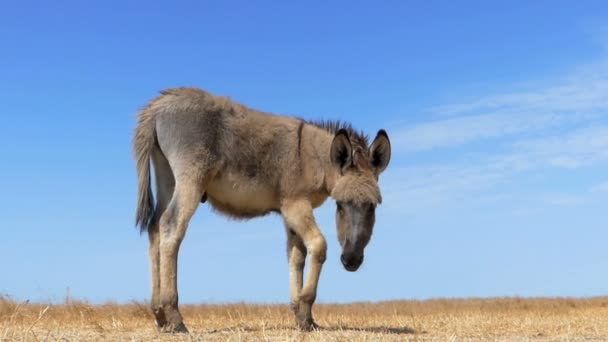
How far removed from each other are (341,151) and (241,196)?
4.81ft

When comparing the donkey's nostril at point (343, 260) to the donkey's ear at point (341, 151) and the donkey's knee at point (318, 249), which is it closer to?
the donkey's knee at point (318, 249)

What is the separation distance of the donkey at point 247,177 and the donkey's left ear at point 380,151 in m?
0.01

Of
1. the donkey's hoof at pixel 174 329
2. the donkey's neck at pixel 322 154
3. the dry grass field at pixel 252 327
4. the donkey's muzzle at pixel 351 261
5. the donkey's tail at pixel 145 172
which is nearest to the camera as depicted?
the dry grass field at pixel 252 327

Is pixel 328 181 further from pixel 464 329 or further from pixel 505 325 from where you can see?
pixel 505 325

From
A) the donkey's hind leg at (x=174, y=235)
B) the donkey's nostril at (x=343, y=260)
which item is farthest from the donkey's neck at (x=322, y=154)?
the donkey's hind leg at (x=174, y=235)

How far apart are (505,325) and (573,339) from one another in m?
2.37

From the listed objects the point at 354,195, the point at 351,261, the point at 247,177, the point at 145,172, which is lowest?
the point at 351,261

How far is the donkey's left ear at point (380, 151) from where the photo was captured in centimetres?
1015

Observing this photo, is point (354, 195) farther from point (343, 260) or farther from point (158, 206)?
point (158, 206)

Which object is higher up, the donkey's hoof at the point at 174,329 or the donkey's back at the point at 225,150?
the donkey's back at the point at 225,150

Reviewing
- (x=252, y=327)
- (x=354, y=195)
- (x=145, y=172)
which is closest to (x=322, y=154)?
(x=354, y=195)

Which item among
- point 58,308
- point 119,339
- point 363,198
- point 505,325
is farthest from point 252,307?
point 119,339

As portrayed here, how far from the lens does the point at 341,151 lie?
988 cm

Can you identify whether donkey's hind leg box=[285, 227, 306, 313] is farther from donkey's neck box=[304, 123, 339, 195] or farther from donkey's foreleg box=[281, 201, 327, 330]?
donkey's neck box=[304, 123, 339, 195]
